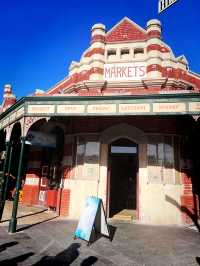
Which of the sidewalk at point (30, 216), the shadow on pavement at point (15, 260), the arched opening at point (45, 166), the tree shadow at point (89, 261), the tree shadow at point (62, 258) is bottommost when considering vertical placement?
the tree shadow at point (89, 261)

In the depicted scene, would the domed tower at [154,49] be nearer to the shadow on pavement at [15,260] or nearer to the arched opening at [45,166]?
the arched opening at [45,166]

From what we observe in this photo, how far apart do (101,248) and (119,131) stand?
189 inches

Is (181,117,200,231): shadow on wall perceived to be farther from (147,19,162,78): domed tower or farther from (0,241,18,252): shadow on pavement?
(0,241,18,252): shadow on pavement

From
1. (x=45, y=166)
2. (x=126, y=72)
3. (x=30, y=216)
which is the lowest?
(x=30, y=216)

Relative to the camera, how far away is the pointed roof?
11578 mm

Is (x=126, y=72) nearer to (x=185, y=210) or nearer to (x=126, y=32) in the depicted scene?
(x=126, y=32)

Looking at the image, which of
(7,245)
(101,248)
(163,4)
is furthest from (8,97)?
(101,248)

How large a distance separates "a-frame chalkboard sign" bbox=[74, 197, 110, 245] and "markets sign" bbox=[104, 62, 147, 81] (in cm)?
622

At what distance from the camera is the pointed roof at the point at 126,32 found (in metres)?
11.6

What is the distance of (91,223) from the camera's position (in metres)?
→ 6.20

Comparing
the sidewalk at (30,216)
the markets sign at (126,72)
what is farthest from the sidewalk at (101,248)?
the markets sign at (126,72)

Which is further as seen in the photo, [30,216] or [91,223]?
[30,216]

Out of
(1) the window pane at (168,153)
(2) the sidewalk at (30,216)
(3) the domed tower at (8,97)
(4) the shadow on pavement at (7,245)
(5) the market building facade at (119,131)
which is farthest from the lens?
(3) the domed tower at (8,97)

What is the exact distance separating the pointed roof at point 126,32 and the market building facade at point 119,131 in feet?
0.16
